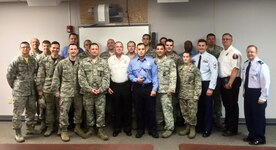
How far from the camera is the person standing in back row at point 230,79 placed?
4.87 m

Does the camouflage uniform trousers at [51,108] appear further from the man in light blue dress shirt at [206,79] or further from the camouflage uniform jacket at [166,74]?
the man in light blue dress shirt at [206,79]

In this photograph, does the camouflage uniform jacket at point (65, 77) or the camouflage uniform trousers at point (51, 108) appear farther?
the camouflage uniform trousers at point (51, 108)

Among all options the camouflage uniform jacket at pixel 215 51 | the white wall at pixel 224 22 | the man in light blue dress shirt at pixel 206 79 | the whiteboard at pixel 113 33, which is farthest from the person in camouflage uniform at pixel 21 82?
the camouflage uniform jacket at pixel 215 51

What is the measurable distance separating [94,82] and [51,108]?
949mm

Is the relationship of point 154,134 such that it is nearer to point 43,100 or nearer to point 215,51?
point 215,51

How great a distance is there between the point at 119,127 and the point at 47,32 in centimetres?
255

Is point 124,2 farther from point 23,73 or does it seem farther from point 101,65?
point 23,73

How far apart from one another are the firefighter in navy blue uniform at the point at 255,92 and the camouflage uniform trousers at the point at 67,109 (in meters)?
2.68

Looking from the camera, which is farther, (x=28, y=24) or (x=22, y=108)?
(x=28, y=24)

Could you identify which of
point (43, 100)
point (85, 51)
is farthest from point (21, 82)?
point (85, 51)

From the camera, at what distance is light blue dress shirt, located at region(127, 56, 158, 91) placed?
16.1 ft

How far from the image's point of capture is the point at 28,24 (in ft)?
20.5

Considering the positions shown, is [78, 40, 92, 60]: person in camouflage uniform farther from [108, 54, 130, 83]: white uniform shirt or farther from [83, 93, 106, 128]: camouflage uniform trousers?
[83, 93, 106, 128]: camouflage uniform trousers

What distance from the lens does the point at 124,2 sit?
19.9 ft
